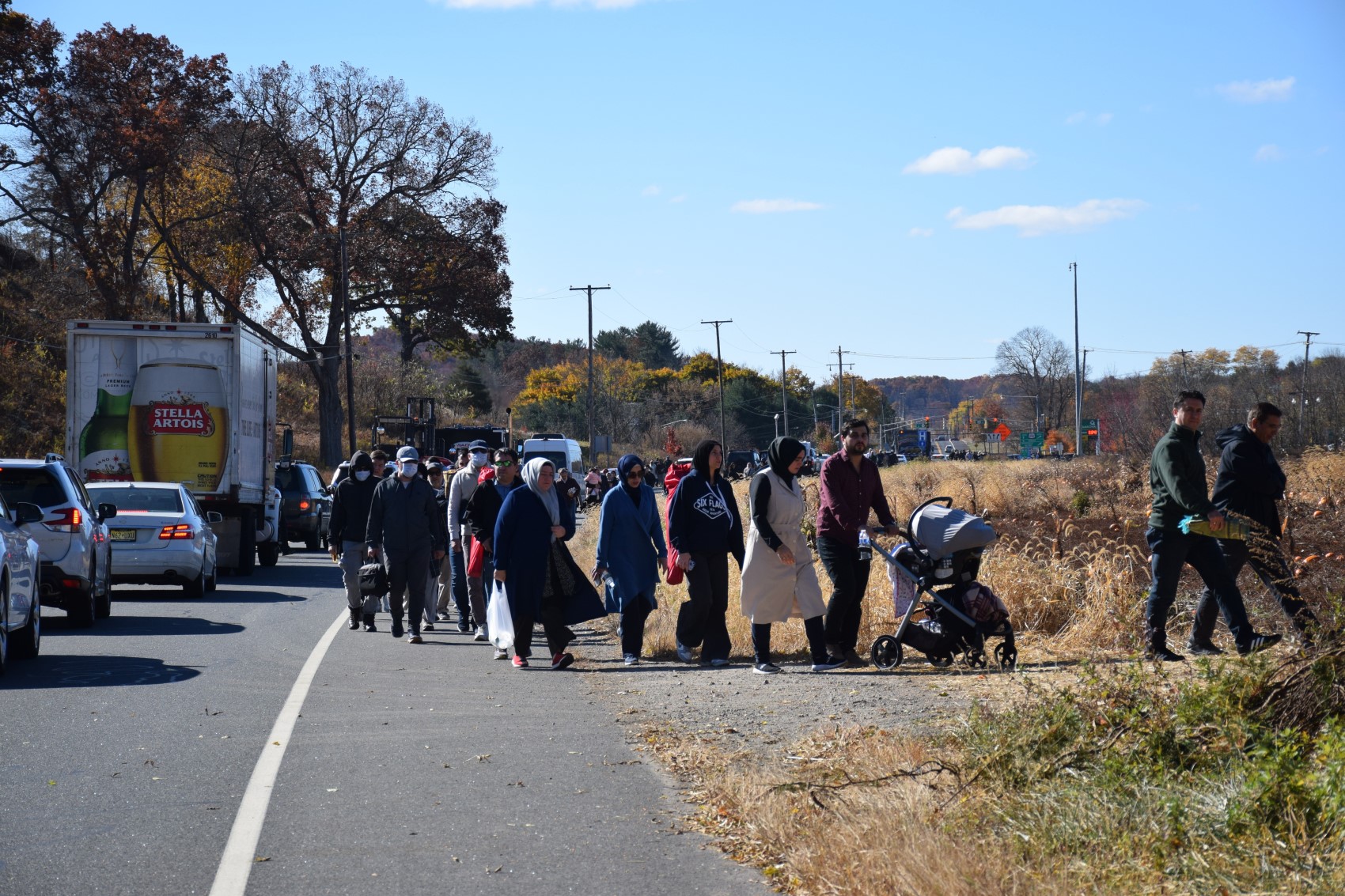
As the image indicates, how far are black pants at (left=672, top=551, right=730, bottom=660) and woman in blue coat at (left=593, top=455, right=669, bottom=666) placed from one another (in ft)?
1.51

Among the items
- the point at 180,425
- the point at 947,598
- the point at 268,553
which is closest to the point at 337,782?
the point at 947,598

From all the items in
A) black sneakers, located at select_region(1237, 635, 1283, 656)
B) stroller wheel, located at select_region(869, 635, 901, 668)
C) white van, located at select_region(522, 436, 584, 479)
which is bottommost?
stroller wheel, located at select_region(869, 635, 901, 668)

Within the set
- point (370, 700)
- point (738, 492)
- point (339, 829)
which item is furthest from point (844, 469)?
point (738, 492)

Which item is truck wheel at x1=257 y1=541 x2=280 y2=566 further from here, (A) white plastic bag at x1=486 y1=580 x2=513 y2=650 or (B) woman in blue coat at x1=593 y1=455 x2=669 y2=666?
(B) woman in blue coat at x1=593 y1=455 x2=669 y2=666

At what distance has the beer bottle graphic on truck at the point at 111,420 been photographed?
877 inches

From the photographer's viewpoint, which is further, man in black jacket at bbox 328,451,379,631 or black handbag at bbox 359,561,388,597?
man in black jacket at bbox 328,451,379,631

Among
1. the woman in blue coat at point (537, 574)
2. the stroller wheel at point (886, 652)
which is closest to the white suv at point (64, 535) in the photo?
the woman in blue coat at point (537, 574)

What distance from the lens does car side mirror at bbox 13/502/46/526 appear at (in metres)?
12.6

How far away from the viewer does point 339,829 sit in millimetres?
6434

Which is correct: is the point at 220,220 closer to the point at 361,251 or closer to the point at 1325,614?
the point at 361,251

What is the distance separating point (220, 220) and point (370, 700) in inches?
1773

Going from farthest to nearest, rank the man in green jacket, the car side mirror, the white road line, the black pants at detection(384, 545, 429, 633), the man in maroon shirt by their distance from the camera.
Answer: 1. the black pants at detection(384, 545, 429, 633)
2. the car side mirror
3. the man in maroon shirt
4. the man in green jacket
5. the white road line

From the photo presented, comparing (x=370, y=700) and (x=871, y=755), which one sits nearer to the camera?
(x=871, y=755)

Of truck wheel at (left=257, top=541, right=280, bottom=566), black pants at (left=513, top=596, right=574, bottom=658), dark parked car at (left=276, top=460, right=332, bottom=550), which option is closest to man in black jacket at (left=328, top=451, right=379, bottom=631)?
black pants at (left=513, top=596, right=574, bottom=658)
